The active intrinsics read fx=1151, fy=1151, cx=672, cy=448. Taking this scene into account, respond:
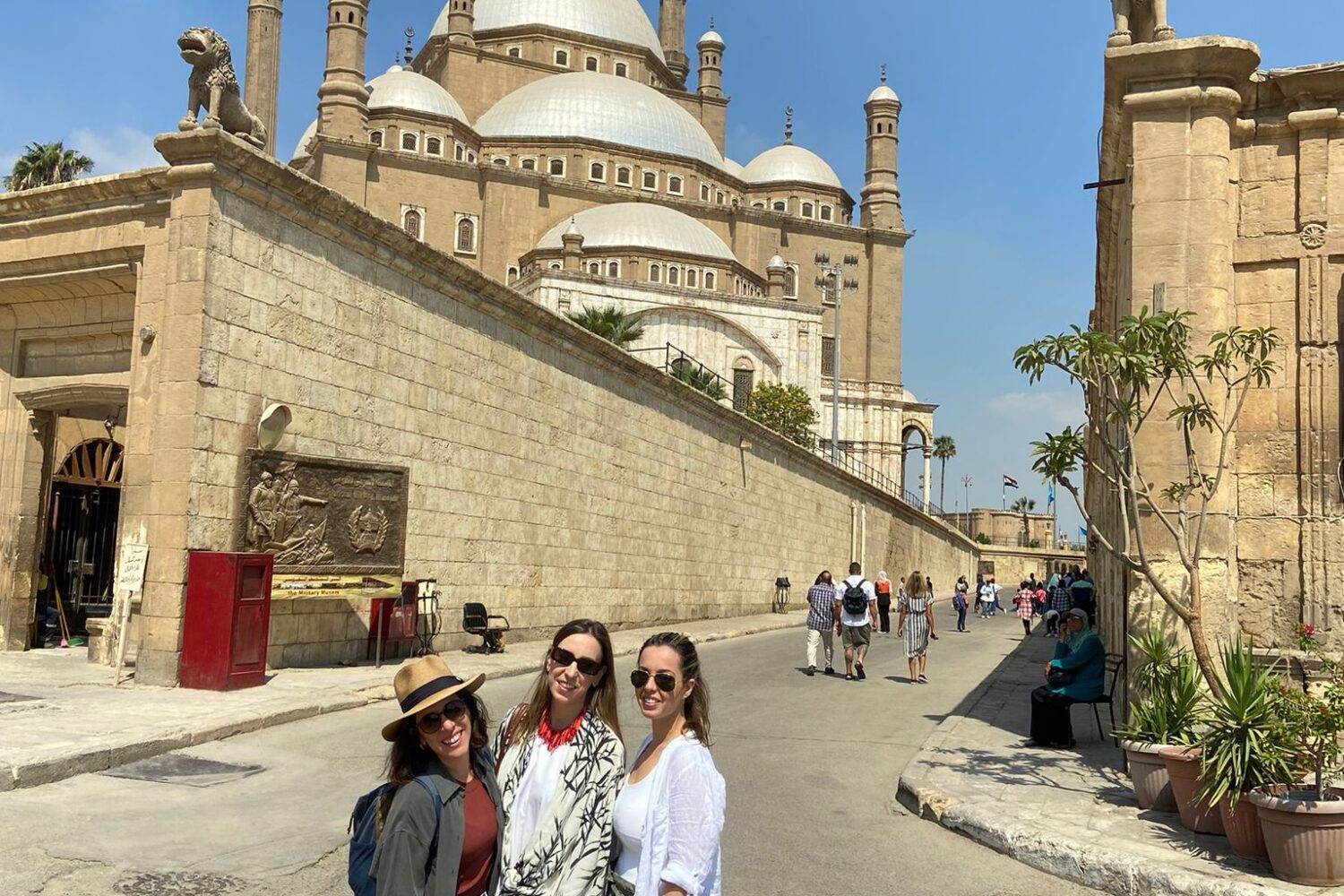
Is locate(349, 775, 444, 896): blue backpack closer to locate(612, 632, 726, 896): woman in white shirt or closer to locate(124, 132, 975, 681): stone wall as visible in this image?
locate(612, 632, 726, 896): woman in white shirt

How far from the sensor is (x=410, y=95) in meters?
62.9

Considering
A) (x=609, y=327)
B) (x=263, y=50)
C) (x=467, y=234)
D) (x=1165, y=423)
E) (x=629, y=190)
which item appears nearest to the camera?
(x=1165, y=423)

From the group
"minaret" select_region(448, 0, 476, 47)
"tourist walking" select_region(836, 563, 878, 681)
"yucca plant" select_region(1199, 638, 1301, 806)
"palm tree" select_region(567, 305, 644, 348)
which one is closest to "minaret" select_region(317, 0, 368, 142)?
"minaret" select_region(448, 0, 476, 47)

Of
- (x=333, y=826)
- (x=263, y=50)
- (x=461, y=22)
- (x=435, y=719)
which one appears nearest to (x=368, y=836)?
→ (x=435, y=719)

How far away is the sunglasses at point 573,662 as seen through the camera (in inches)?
131

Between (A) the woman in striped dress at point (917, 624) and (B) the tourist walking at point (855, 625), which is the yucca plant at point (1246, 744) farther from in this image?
(B) the tourist walking at point (855, 625)

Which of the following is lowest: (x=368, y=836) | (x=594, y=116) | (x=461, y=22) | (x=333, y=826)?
(x=333, y=826)

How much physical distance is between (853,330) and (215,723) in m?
68.2

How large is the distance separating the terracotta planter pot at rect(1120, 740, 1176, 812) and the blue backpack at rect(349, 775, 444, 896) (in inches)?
216

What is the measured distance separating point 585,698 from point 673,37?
8847 centimetres

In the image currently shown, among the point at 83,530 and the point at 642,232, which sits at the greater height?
the point at 642,232

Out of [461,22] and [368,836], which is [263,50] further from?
[368,836]

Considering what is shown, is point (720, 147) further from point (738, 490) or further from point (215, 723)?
point (215, 723)

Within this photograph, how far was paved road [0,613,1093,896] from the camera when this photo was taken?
5.49 m
